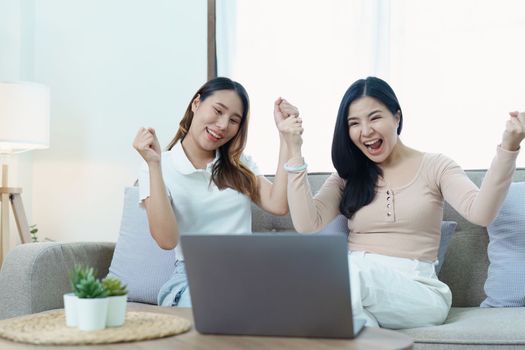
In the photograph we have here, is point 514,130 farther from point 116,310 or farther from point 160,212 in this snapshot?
point 116,310

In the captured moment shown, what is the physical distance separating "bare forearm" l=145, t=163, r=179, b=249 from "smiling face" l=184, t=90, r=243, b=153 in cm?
23

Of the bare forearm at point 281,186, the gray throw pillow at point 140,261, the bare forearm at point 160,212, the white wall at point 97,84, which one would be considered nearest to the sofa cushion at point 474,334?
the bare forearm at point 281,186

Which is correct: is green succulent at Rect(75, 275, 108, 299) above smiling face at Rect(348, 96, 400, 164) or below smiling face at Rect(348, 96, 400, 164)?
below

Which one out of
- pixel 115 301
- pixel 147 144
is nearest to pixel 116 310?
pixel 115 301

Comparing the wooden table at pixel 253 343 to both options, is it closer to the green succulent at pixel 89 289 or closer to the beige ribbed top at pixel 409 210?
the green succulent at pixel 89 289

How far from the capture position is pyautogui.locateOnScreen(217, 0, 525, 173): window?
3250mm

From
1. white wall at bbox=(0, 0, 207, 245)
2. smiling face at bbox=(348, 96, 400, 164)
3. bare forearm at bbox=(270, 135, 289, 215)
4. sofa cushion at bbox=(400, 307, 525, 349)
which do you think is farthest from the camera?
white wall at bbox=(0, 0, 207, 245)

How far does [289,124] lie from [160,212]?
1.44 feet

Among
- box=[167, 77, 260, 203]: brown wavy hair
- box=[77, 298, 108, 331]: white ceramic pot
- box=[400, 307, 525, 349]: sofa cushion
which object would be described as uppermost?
box=[167, 77, 260, 203]: brown wavy hair

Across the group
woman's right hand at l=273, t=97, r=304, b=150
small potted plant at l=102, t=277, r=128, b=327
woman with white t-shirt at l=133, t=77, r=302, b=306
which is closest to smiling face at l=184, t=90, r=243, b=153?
woman with white t-shirt at l=133, t=77, r=302, b=306

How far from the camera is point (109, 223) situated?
3584 millimetres

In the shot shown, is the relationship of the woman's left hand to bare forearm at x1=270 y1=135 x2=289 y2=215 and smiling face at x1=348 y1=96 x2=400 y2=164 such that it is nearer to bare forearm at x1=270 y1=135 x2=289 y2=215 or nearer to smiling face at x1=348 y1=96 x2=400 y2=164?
smiling face at x1=348 y1=96 x2=400 y2=164

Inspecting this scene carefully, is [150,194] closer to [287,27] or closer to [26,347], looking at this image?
[26,347]

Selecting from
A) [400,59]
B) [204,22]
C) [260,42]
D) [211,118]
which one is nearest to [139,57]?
[204,22]
